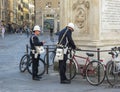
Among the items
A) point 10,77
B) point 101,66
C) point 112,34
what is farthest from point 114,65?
point 10,77

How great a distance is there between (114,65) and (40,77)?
9.36ft

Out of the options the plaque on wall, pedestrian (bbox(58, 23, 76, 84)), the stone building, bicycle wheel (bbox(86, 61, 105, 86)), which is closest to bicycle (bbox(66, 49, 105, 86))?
bicycle wheel (bbox(86, 61, 105, 86))

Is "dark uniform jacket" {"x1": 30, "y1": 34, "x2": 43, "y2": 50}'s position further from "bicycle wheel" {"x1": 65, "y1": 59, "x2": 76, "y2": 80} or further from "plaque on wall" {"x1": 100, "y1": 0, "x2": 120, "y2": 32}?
"plaque on wall" {"x1": 100, "y1": 0, "x2": 120, "y2": 32}

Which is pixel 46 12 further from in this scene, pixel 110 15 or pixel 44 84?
pixel 44 84

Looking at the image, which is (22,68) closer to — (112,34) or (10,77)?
(10,77)

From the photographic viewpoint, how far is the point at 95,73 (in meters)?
13.9

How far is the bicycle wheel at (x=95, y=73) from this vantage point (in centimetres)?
1345

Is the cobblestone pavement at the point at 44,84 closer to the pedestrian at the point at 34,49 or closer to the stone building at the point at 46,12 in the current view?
the pedestrian at the point at 34,49

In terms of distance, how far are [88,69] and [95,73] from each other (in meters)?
0.25

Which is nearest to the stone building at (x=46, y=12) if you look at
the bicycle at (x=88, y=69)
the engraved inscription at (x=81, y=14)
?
the engraved inscription at (x=81, y=14)

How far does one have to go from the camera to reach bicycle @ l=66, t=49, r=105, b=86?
1351 centimetres

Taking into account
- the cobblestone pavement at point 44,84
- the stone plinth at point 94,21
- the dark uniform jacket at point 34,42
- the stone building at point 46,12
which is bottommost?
the cobblestone pavement at point 44,84

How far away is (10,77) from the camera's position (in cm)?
1548

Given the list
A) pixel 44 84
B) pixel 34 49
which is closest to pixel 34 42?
pixel 34 49
